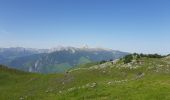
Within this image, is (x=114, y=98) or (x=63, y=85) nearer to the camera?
(x=114, y=98)

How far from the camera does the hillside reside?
3674 cm

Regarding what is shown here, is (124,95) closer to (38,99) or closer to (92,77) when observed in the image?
(38,99)

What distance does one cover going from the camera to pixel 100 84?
46469 millimetres

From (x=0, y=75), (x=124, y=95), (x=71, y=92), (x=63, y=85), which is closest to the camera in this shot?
(x=124, y=95)

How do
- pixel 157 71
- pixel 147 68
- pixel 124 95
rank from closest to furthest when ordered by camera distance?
pixel 124 95 < pixel 157 71 < pixel 147 68

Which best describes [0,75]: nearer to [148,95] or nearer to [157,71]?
[157,71]

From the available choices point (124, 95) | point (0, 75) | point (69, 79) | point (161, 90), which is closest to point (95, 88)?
point (124, 95)

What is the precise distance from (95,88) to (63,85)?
35.3 metres

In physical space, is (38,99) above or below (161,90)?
below

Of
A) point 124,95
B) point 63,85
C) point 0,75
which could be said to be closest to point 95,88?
point 124,95

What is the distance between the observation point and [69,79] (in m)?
84.1

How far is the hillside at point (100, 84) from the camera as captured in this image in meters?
36.7

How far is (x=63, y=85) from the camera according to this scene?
77000 millimetres

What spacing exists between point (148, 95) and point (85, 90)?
463 inches
